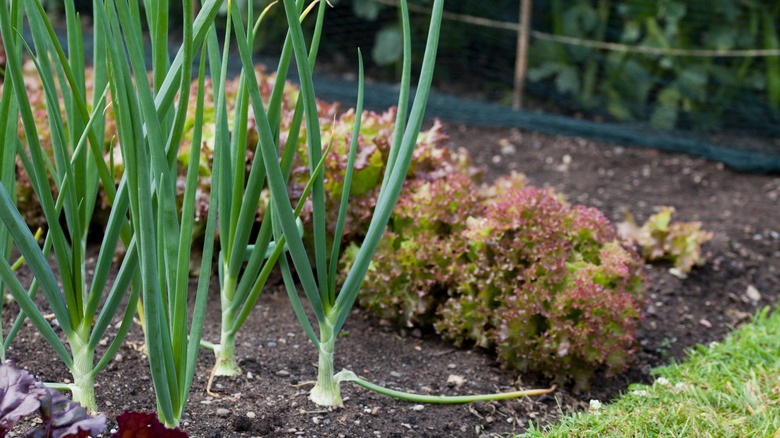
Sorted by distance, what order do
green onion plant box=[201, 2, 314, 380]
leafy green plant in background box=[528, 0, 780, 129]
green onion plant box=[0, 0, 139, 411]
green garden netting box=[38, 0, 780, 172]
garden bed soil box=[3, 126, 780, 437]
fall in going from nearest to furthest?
green onion plant box=[0, 0, 139, 411] < green onion plant box=[201, 2, 314, 380] < garden bed soil box=[3, 126, 780, 437] < green garden netting box=[38, 0, 780, 172] < leafy green plant in background box=[528, 0, 780, 129]

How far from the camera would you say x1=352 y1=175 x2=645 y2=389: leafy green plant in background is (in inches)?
101

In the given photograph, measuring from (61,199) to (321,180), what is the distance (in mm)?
557

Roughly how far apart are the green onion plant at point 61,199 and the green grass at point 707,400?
113cm

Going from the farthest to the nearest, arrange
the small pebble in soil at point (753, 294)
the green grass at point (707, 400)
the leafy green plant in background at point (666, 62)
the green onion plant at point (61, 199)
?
the leafy green plant in background at point (666, 62)
the small pebble in soil at point (753, 294)
the green grass at point (707, 400)
the green onion plant at point (61, 199)

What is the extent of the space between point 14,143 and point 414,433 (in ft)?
3.79

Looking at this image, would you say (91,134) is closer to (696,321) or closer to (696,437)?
(696,437)

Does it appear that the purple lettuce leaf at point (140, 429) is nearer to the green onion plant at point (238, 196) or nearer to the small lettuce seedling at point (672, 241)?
the green onion plant at point (238, 196)

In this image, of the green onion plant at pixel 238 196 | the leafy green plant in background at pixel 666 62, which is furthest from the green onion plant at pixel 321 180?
the leafy green plant in background at pixel 666 62

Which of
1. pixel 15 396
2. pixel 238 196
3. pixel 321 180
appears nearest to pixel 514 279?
pixel 321 180

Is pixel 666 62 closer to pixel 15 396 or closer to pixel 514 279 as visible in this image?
pixel 514 279

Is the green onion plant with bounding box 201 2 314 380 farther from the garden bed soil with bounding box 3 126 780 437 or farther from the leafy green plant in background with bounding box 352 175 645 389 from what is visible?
the leafy green plant in background with bounding box 352 175 645 389

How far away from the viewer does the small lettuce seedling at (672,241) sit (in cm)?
356

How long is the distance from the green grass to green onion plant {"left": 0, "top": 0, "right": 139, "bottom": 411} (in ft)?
3.69

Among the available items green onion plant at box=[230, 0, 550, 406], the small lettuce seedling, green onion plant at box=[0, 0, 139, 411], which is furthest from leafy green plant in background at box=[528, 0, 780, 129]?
green onion plant at box=[0, 0, 139, 411]
